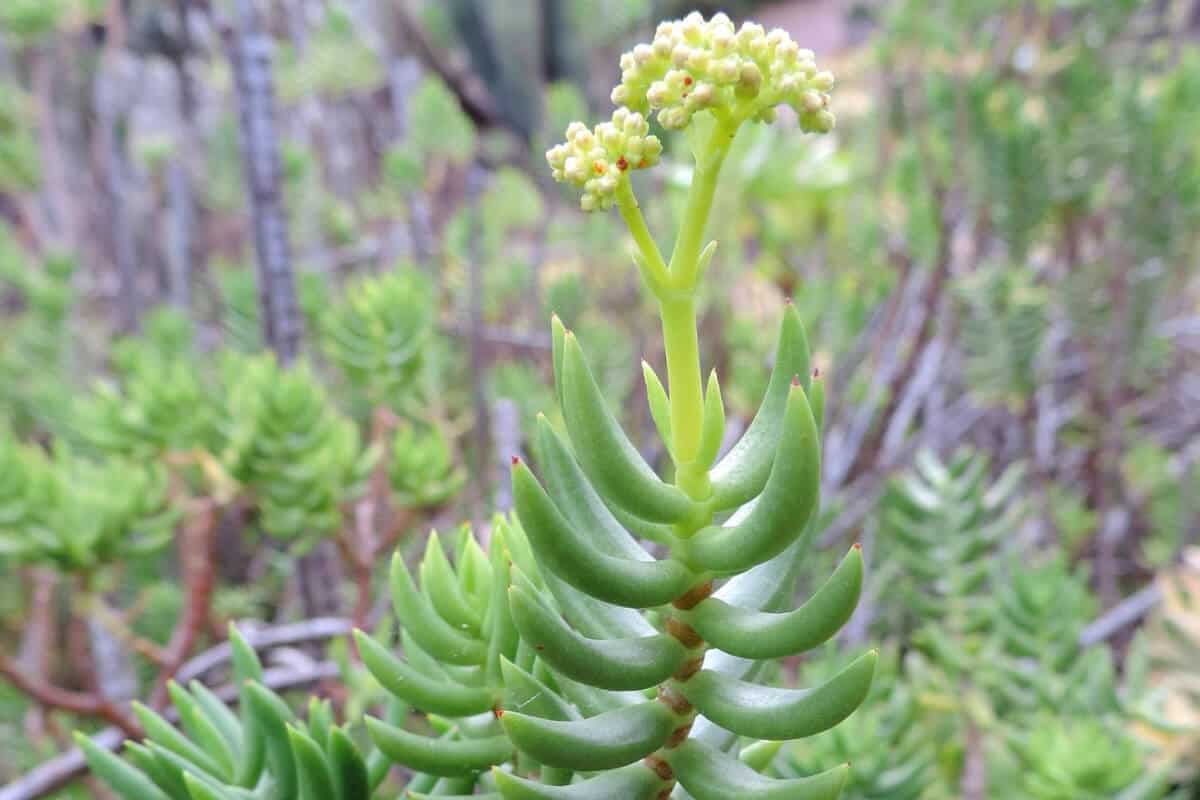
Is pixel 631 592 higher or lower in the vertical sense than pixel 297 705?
higher

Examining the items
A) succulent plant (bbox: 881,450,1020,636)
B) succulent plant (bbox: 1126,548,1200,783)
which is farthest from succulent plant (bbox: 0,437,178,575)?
succulent plant (bbox: 1126,548,1200,783)

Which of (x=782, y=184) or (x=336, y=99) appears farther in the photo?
(x=336, y=99)

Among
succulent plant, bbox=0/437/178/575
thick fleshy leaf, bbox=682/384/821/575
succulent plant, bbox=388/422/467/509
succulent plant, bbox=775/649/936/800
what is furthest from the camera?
succulent plant, bbox=388/422/467/509

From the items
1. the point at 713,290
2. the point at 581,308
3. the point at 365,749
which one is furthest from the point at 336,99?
the point at 365,749

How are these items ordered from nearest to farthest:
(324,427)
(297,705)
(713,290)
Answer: (324,427) < (297,705) < (713,290)

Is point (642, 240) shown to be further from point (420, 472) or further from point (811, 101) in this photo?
point (420, 472)

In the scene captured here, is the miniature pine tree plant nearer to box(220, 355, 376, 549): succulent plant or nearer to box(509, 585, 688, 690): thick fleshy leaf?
box(509, 585, 688, 690): thick fleshy leaf

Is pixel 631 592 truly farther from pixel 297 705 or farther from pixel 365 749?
pixel 297 705
